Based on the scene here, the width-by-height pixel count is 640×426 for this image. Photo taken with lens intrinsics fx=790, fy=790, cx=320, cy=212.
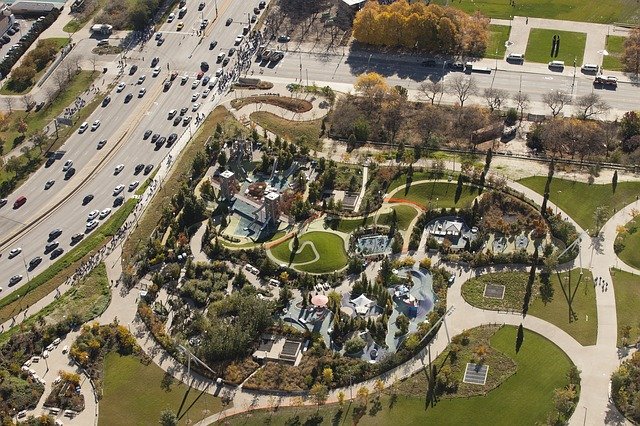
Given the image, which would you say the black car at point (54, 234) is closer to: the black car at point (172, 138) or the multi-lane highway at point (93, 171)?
the multi-lane highway at point (93, 171)

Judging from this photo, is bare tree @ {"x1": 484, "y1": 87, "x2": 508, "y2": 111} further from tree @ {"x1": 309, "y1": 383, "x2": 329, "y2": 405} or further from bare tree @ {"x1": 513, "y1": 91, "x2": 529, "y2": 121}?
tree @ {"x1": 309, "y1": 383, "x2": 329, "y2": 405}

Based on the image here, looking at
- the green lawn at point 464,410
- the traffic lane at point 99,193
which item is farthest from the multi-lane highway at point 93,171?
the green lawn at point 464,410

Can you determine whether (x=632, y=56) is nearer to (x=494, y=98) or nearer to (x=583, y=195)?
(x=494, y=98)

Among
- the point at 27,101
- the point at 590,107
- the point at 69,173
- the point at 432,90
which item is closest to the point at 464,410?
the point at 590,107

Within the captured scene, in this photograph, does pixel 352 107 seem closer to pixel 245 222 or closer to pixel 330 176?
pixel 330 176


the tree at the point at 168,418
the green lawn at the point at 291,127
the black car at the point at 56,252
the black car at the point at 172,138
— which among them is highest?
the green lawn at the point at 291,127

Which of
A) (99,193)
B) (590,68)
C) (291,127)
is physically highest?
(590,68)
